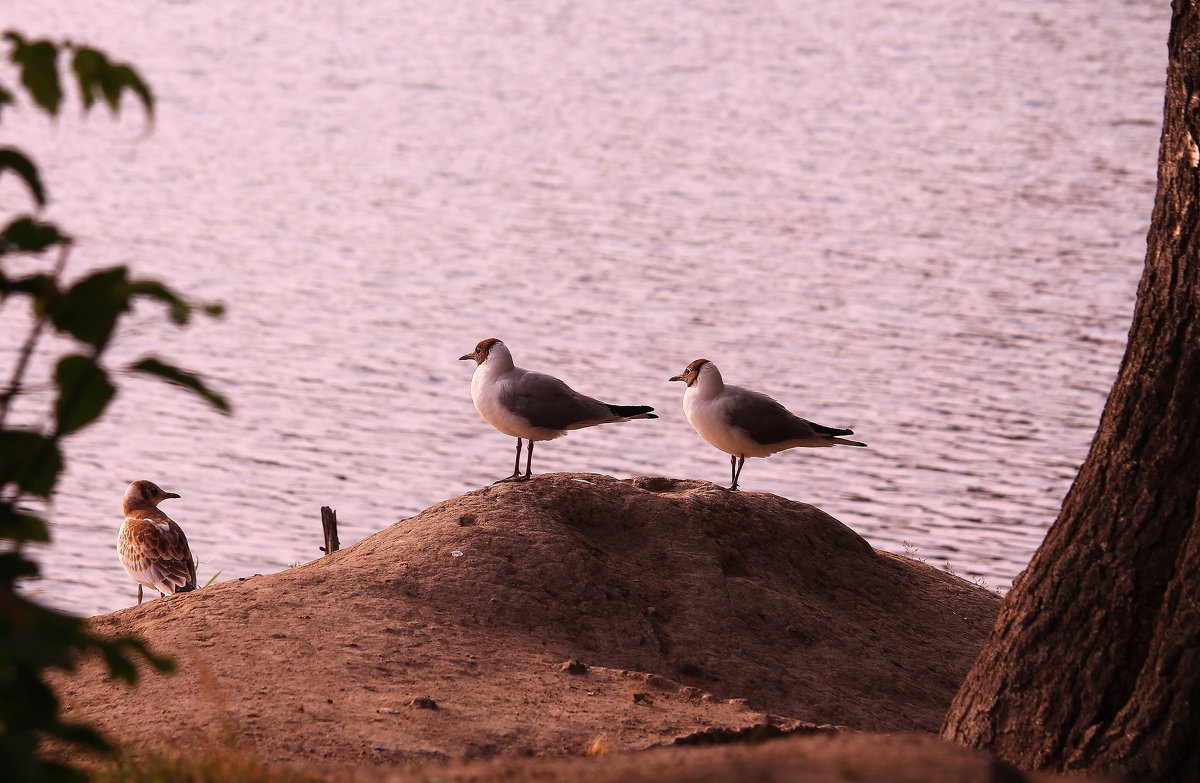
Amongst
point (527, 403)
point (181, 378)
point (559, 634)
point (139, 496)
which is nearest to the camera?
point (181, 378)

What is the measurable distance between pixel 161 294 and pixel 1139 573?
3.99 meters

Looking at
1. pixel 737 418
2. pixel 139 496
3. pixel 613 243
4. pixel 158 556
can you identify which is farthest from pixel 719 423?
pixel 613 243

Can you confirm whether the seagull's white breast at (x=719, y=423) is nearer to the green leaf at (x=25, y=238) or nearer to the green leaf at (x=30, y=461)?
the green leaf at (x=30, y=461)

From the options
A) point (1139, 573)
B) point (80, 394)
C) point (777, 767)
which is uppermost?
point (80, 394)

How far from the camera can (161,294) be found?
3.51 meters

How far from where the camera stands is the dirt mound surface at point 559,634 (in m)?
6.41

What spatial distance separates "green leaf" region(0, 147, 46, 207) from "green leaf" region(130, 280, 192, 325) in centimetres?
29

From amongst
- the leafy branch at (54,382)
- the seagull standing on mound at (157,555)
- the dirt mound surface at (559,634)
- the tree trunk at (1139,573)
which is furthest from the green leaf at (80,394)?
the seagull standing on mound at (157,555)

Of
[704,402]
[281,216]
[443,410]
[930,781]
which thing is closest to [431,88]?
Answer: [281,216]

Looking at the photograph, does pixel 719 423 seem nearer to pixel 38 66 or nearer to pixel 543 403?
pixel 543 403

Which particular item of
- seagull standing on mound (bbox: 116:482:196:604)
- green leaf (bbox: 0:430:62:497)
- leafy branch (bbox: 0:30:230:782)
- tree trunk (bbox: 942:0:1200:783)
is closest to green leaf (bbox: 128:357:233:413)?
leafy branch (bbox: 0:30:230:782)

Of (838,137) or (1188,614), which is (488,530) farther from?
(838,137)

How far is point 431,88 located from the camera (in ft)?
97.8

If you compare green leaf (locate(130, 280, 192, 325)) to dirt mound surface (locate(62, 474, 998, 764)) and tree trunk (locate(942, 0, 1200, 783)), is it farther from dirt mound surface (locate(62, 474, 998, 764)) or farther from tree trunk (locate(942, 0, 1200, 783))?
tree trunk (locate(942, 0, 1200, 783))
